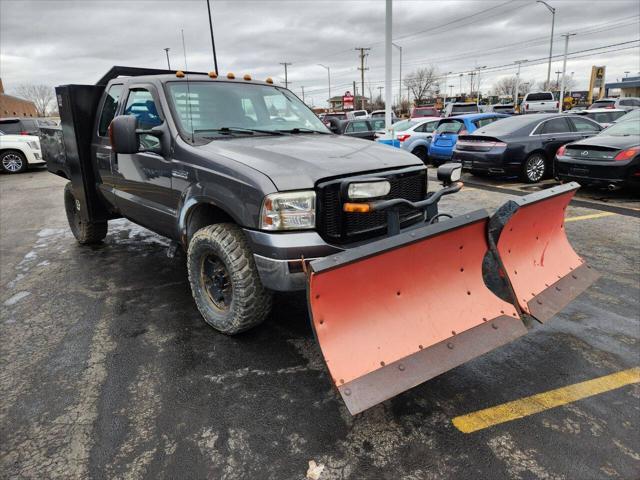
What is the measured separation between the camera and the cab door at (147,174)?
3.89 meters

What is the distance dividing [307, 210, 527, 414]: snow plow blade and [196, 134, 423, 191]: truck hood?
736 mm

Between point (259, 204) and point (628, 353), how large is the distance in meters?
2.87

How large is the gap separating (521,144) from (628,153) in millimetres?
2600

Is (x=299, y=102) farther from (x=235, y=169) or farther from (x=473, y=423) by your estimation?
(x=473, y=423)

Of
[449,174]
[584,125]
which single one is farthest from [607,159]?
[449,174]

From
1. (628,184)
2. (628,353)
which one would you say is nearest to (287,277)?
(628,353)

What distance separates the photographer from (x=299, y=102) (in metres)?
5.02

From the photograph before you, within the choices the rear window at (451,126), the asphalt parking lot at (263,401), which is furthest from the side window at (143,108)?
the rear window at (451,126)

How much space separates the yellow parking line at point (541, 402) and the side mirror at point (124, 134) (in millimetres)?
3090

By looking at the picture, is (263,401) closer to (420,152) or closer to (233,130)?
(233,130)

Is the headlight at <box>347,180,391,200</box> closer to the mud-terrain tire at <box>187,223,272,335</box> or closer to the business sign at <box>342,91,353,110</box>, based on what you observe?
the mud-terrain tire at <box>187,223,272,335</box>

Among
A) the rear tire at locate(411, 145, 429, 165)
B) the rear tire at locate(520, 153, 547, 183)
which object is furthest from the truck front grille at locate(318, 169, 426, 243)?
the rear tire at locate(411, 145, 429, 165)

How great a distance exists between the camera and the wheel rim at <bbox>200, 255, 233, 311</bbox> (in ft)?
11.5

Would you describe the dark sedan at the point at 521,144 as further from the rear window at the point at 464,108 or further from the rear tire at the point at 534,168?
the rear window at the point at 464,108
